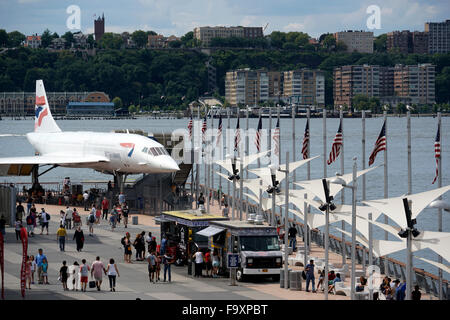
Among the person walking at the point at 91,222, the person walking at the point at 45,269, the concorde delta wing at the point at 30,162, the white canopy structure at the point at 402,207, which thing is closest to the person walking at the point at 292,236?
the person walking at the point at 91,222

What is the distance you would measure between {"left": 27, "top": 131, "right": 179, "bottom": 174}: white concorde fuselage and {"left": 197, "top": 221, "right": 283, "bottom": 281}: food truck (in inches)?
987

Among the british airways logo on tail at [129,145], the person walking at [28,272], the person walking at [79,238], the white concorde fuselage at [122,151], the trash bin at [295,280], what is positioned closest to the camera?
the person walking at [28,272]

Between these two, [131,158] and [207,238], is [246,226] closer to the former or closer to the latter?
[207,238]

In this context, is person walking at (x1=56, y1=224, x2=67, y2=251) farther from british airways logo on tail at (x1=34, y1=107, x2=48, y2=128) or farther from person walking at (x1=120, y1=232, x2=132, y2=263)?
british airways logo on tail at (x1=34, y1=107, x2=48, y2=128)

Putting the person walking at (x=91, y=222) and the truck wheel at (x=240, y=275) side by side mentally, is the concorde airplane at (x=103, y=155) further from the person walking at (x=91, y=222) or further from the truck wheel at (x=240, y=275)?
the truck wheel at (x=240, y=275)

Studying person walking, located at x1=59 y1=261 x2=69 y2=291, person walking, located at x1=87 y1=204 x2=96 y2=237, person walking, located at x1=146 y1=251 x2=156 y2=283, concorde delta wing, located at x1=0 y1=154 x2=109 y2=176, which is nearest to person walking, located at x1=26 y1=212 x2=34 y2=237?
person walking, located at x1=87 y1=204 x2=96 y2=237

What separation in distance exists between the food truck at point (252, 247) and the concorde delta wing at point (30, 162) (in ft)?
104

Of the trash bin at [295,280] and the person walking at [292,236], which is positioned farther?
the person walking at [292,236]

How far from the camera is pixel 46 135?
287 feet

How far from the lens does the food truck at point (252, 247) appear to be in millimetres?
40594

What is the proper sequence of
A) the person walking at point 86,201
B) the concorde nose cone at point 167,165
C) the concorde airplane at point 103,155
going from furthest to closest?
1. the concorde airplane at point 103,155
2. the person walking at point 86,201
3. the concorde nose cone at point 167,165

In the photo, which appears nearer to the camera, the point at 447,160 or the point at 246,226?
the point at 246,226
